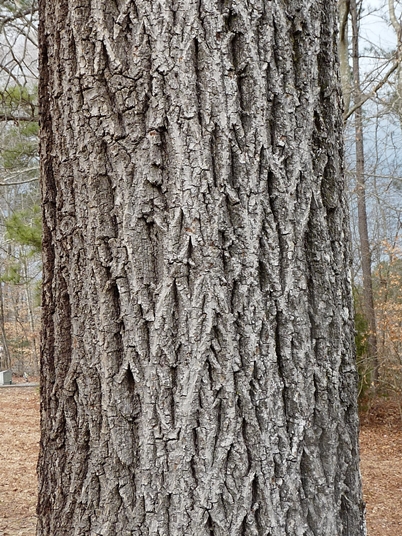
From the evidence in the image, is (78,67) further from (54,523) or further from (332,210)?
(54,523)

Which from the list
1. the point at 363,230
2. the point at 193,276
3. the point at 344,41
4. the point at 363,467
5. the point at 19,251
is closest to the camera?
the point at 193,276

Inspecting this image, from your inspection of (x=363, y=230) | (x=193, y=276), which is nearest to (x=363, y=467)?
(x=193, y=276)

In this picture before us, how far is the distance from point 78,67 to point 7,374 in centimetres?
1689

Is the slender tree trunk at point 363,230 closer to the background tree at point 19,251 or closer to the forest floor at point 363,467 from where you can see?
the forest floor at point 363,467

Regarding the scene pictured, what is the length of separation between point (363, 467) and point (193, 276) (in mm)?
7174

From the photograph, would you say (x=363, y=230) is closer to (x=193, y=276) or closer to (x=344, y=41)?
(x=344, y=41)

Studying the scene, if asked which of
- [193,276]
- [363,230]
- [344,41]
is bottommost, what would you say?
[193,276]

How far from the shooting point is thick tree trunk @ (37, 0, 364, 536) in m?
1.13

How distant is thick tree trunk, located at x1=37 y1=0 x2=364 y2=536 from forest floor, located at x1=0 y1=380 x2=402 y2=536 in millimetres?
4015

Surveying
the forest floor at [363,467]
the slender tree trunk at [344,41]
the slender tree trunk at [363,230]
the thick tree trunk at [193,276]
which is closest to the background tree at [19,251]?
the forest floor at [363,467]

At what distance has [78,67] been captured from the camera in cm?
120

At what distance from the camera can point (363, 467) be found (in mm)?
7367

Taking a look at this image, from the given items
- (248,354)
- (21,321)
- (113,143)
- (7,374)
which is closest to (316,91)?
(113,143)

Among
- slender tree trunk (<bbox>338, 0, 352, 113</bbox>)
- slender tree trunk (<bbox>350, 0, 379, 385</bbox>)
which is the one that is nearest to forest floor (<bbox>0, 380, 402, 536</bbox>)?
slender tree trunk (<bbox>350, 0, 379, 385</bbox>)
